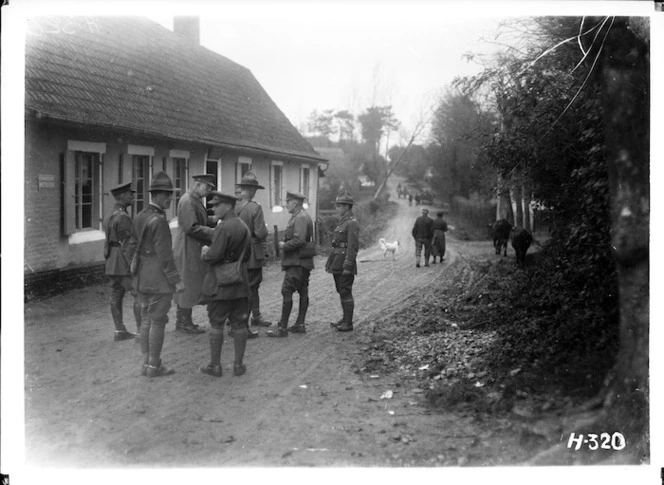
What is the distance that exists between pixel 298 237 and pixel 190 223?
1435 millimetres

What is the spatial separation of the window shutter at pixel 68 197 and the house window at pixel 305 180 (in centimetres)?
1220

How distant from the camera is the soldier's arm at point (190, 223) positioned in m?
6.74

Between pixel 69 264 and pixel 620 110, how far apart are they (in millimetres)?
7709

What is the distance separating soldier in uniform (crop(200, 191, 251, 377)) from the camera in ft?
19.0

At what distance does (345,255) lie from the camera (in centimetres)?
809

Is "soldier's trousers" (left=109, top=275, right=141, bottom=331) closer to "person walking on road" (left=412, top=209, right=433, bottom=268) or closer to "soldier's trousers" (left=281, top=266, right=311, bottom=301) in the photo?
"soldier's trousers" (left=281, top=266, right=311, bottom=301)

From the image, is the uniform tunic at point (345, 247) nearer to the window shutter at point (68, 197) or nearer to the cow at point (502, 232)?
the window shutter at point (68, 197)

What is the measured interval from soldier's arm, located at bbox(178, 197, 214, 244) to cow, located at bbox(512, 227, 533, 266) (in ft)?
33.8

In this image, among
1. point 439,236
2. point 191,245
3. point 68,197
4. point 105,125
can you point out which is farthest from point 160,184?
point 439,236

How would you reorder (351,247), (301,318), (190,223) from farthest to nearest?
(351,247)
(301,318)
(190,223)

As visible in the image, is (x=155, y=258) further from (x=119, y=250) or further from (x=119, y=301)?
(x=119, y=301)

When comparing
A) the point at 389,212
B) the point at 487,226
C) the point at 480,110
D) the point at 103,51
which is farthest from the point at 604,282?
the point at 487,226

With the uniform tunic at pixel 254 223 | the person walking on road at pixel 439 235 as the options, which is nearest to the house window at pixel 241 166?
the person walking on road at pixel 439 235

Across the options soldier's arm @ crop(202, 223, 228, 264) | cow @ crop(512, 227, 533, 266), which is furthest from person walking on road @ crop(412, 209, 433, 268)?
soldier's arm @ crop(202, 223, 228, 264)
